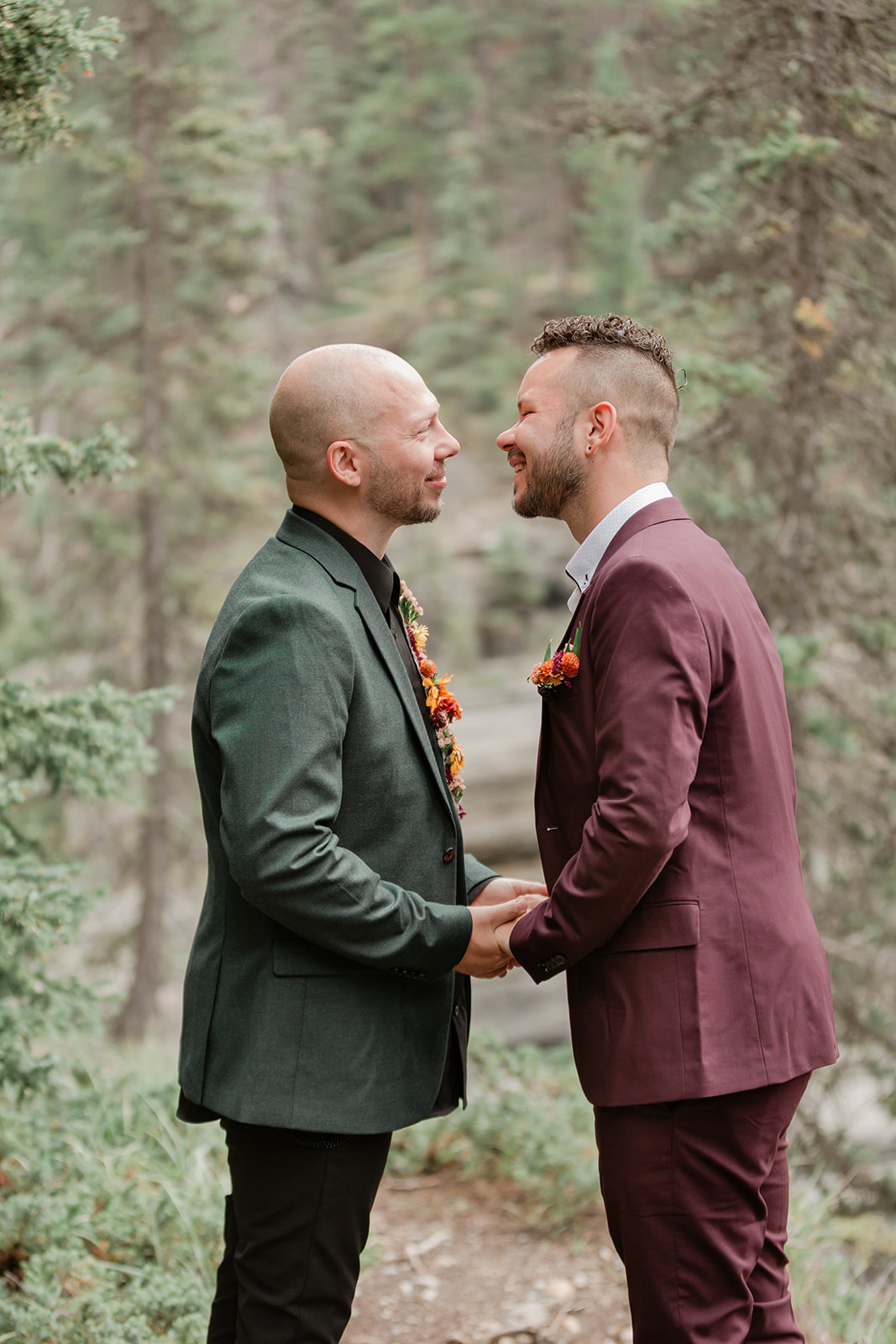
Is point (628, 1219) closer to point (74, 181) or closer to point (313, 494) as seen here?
point (313, 494)

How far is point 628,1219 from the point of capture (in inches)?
98.5

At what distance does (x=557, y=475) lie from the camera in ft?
9.11

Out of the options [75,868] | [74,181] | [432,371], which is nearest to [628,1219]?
[75,868]

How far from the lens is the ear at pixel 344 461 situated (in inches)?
106

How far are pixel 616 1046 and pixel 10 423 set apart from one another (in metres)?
2.93

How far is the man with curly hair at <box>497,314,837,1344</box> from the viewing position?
237cm

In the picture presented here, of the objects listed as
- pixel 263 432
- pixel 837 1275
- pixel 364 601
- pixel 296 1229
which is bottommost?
pixel 837 1275

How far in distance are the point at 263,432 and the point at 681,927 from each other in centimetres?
2415

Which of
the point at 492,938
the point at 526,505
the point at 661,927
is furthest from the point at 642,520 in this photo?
the point at 492,938

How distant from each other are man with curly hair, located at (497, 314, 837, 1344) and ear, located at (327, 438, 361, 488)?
64 cm

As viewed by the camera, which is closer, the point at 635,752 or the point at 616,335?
the point at 635,752

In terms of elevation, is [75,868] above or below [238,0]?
below

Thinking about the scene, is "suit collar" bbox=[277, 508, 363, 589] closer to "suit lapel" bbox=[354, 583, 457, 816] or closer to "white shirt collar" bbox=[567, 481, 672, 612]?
"suit lapel" bbox=[354, 583, 457, 816]

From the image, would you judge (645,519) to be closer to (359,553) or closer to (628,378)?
(628,378)
